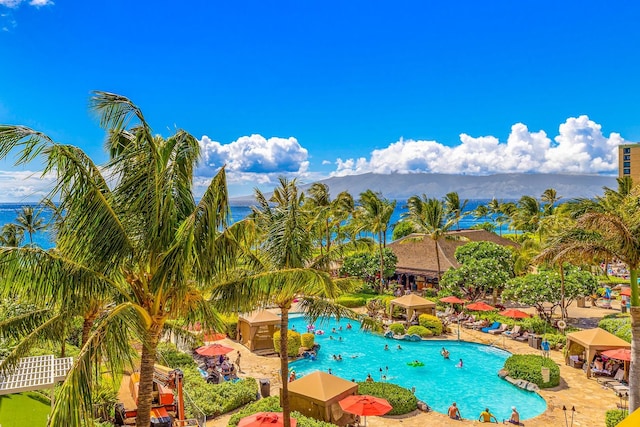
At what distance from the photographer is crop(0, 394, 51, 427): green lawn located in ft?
39.6

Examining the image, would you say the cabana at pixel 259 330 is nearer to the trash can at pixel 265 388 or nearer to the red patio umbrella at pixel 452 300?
the trash can at pixel 265 388

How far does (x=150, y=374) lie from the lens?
830 cm

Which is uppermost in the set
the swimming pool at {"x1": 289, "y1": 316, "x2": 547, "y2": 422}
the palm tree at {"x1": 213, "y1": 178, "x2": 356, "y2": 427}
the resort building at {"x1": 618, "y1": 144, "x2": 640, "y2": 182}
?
the resort building at {"x1": 618, "y1": 144, "x2": 640, "y2": 182}

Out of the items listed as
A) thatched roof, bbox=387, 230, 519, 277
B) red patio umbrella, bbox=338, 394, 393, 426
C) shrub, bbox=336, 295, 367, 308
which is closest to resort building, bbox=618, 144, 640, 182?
thatched roof, bbox=387, 230, 519, 277

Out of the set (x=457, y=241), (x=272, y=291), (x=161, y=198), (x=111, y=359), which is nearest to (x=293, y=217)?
(x=272, y=291)

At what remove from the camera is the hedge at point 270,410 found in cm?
1341

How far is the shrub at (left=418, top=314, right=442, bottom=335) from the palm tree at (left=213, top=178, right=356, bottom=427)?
15.7 meters

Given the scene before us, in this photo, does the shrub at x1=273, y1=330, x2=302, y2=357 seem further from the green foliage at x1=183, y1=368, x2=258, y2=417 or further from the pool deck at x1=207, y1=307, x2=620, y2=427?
the green foliage at x1=183, y1=368, x2=258, y2=417

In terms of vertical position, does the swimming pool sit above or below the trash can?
below

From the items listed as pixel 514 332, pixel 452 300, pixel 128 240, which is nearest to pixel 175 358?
pixel 128 240

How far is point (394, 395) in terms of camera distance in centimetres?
1627

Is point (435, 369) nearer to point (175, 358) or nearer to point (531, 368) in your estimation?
point (531, 368)

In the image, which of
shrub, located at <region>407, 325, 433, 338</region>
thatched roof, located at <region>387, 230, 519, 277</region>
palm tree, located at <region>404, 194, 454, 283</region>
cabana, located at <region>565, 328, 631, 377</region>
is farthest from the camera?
thatched roof, located at <region>387, 230, 519, 277</region>

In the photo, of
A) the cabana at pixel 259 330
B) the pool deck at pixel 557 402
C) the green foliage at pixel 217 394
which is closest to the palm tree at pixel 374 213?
the cabana at pixel 259 330
